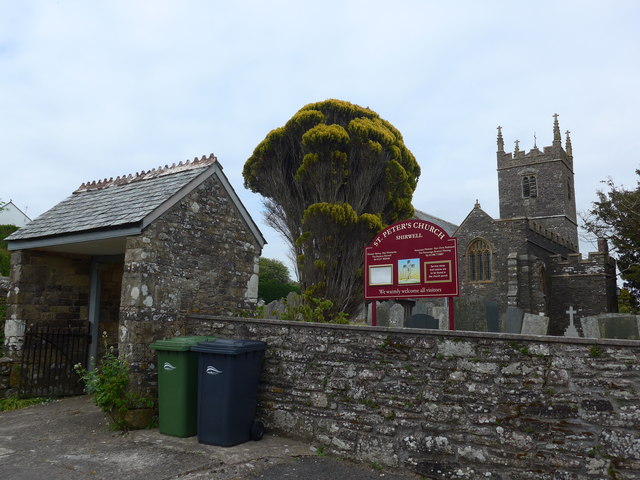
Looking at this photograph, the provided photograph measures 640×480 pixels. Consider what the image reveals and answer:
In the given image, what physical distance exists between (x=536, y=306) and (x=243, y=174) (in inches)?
721

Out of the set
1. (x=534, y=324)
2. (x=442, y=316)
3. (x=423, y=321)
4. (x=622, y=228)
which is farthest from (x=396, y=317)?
(x=622, y=228)

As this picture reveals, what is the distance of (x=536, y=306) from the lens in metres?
27.1

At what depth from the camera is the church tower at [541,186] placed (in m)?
42.7

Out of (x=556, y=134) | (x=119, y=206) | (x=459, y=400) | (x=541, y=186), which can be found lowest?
(x=459, y=400)

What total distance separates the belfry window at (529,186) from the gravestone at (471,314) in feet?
137

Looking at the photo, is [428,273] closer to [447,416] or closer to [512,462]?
[447,416]

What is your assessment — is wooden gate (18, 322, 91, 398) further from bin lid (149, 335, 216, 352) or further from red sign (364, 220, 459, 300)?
red sign (364, 220, 459, 300)

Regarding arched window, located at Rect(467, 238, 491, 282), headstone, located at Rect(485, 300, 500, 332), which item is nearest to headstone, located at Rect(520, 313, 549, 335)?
headstone, located at Rect(485, 300, 500, 332)

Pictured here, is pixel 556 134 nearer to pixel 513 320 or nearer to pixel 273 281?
pixel 273 281

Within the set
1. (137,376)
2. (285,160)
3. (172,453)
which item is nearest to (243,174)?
(285,160)

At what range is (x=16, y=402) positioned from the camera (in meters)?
7.82

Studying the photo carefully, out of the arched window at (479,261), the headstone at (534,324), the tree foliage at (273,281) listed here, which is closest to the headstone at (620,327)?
the headstone at (534,324)

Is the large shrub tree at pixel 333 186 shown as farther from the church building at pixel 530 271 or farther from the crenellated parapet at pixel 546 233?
the crenellated parapet at pixel 546 233

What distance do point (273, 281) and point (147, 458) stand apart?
1212 inches
